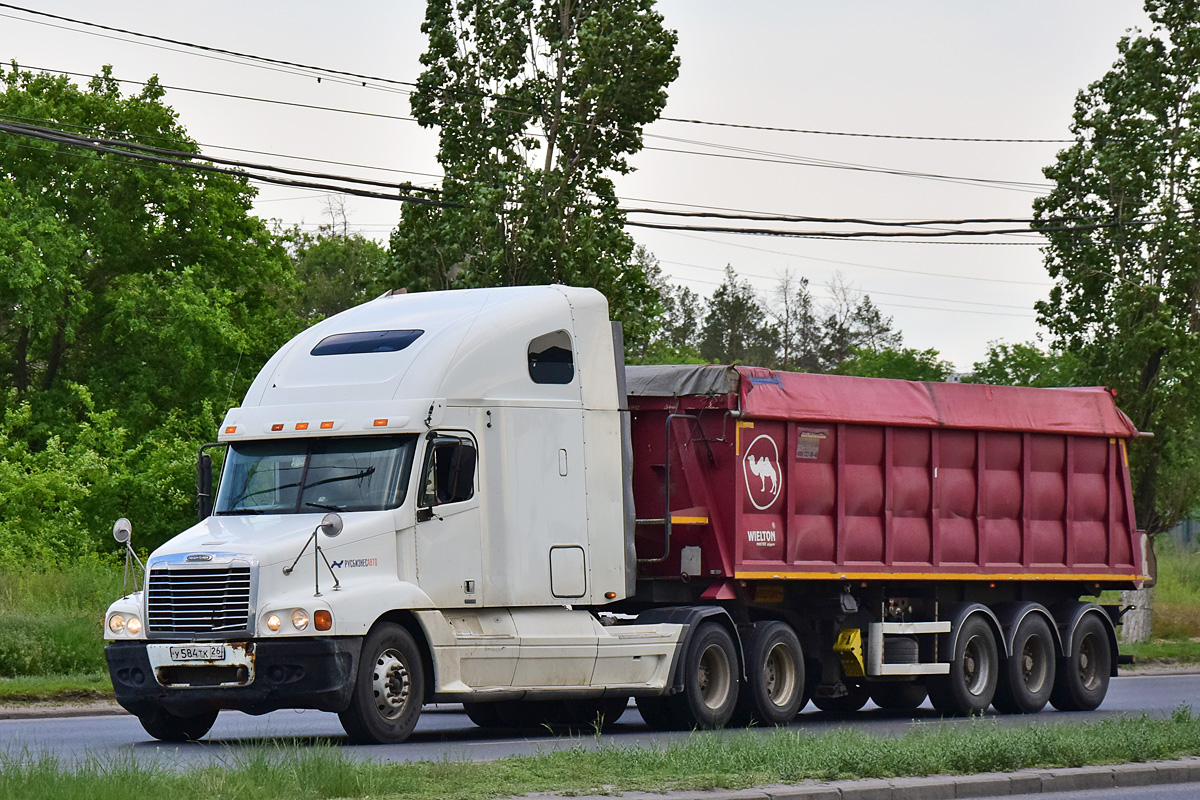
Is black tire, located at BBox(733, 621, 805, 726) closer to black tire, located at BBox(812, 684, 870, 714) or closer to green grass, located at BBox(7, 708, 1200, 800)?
black tire, located at BBox(812, 684, 870, 714)

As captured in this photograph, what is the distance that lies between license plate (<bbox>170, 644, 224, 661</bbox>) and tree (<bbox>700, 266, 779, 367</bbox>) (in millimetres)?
83772

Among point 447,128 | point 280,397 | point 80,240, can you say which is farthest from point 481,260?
point 80,240

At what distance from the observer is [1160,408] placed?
32.4 metres

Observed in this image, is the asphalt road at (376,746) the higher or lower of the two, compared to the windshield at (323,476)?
lower

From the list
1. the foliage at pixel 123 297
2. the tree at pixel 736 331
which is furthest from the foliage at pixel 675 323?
the foliage at pixel 123 297

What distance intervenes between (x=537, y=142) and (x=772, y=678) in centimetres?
1190

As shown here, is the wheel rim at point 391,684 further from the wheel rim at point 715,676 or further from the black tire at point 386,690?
the wheel rim at point 715,676

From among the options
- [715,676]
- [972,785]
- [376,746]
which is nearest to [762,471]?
[715,676]

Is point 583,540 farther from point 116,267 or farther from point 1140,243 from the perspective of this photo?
point 116,267

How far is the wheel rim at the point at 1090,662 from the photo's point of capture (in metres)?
21.2

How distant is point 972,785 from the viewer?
37.9 feet

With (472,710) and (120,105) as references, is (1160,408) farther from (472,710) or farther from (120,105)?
(120,105)

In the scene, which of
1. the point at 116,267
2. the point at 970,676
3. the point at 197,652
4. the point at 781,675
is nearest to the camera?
the point at 197,652

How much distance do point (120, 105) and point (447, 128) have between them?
1725cm
